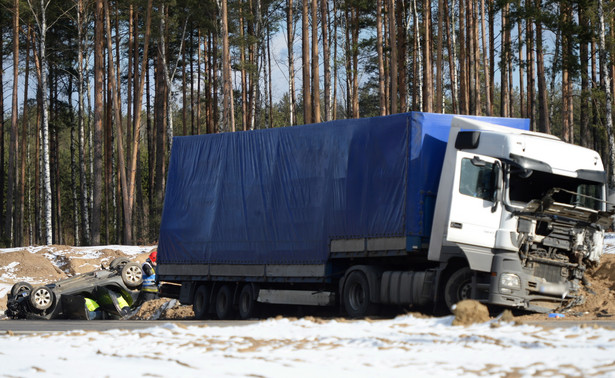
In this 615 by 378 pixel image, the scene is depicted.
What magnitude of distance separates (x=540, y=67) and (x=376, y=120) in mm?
25661

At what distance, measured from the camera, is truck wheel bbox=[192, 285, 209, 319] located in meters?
21.0

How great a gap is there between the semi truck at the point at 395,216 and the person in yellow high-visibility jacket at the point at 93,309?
2.91 meters

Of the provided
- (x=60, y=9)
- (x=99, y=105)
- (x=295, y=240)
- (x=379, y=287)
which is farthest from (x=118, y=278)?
(x=60, y=9)

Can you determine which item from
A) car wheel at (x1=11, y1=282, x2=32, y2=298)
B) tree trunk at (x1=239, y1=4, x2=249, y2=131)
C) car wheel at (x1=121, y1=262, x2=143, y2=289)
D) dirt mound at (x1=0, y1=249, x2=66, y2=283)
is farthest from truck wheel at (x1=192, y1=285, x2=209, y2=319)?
tree trunk at (x1=239, y1=4, x2=249, y2=131)

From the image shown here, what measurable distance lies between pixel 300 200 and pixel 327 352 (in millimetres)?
10061

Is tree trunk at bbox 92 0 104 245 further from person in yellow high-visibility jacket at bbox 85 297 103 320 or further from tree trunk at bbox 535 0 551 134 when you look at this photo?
tree trunk at bbox 535 0 551 134

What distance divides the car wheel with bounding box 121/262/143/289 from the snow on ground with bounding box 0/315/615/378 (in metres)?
12.1

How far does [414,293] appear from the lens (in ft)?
51.6

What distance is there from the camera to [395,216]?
52.4 ft

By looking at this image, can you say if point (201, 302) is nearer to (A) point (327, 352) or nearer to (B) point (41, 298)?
(B) point (41, 298)

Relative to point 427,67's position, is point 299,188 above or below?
below

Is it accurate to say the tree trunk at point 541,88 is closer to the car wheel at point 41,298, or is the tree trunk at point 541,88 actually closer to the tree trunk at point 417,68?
the tree trunk at point 417,68

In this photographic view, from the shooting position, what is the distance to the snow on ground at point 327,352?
7.04 m

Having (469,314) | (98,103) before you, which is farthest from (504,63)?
(469,314)
